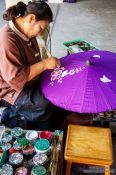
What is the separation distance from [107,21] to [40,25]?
2859 millimetres

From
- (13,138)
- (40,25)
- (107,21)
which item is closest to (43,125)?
(13,138)

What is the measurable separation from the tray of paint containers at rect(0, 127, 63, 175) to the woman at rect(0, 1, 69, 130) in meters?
0.27

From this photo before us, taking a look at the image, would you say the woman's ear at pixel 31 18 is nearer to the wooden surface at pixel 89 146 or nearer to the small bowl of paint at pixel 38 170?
the wooden surface at pixel 89 146

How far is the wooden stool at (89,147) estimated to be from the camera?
133 cm

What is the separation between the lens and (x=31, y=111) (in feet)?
5.58

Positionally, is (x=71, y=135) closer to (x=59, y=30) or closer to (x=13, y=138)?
(x=13, y=138)

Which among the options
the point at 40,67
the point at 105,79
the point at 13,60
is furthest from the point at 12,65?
the point at 105,79

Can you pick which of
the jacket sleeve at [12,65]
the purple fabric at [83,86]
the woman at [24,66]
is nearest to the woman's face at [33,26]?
the woman at [24,66]

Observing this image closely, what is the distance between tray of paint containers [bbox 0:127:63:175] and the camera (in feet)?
4.06

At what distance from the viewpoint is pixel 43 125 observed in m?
1.76

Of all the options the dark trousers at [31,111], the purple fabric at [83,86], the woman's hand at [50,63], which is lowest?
the dark trousers at [31,111]

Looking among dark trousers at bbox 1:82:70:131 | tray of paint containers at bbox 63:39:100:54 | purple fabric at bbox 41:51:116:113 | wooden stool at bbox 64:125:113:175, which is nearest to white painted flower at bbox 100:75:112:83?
purple fabric at bbox 41:51:116:113

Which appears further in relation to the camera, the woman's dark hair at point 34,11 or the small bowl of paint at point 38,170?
the woman's dark hair at point 34,11

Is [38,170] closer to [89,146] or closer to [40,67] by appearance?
[89,146]
